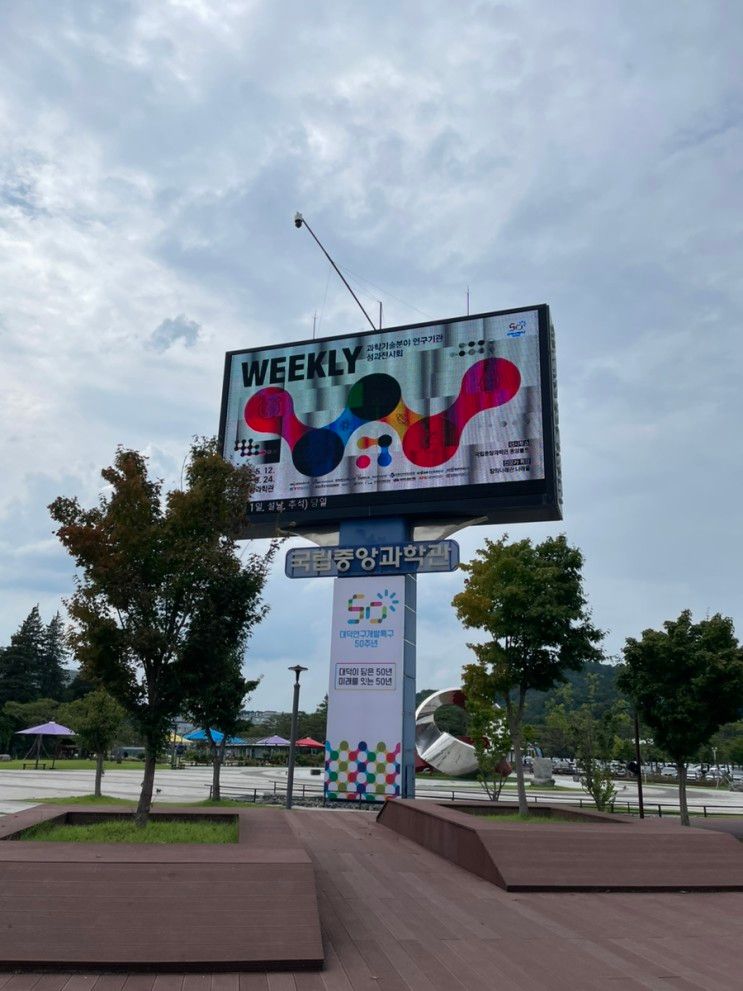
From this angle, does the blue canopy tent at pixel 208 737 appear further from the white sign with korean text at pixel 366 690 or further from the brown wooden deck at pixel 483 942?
the brown wooden deck at pixel 483 942

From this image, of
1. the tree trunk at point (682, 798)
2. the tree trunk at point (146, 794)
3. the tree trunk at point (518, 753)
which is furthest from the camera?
the tree trunk at point (682, 798)

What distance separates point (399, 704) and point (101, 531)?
16.8 m

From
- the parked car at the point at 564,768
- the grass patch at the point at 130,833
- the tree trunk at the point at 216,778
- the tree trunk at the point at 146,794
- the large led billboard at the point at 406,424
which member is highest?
the large led billboard at the point at 406,424

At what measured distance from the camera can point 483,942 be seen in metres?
8.37

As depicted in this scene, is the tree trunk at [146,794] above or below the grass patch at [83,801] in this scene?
above

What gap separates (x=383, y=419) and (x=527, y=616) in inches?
453

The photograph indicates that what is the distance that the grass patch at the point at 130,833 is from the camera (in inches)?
421

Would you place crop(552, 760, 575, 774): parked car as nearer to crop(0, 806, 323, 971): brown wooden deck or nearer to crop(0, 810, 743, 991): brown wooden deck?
crop(0, 810, 743, 991): brown wooden deck

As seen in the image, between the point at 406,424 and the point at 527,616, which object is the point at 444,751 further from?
the point at 527,616

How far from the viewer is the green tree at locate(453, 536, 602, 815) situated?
19.4 metres

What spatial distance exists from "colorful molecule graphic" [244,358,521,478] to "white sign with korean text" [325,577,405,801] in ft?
15.4

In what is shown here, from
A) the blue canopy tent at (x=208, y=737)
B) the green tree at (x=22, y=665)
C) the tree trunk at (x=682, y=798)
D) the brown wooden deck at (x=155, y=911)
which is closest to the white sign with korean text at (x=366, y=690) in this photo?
the blue canopy tent at (x=208, y=737)

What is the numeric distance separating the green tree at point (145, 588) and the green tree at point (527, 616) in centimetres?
884

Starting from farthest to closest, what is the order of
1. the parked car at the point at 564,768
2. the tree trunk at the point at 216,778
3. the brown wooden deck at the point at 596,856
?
the parked car at the point at 564,768
the tree trunk at the point at 216,778
the brown wooden deck at the point at 596,856
